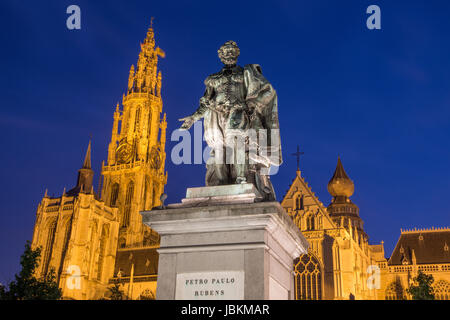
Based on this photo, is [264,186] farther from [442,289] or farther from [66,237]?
[66,237]

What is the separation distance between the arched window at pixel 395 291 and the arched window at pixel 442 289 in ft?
9.06

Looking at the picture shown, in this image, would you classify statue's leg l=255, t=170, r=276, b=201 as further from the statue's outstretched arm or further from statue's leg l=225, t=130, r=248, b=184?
the statue's outstretched arm

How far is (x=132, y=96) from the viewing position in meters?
75.2

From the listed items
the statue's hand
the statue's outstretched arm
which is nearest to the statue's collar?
the statue's outstretched arm

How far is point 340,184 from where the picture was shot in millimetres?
55719

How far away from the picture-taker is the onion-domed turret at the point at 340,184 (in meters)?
55.8

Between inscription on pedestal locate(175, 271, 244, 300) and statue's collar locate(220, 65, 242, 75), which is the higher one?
statue's collar locate(220, 65, 242, 75)

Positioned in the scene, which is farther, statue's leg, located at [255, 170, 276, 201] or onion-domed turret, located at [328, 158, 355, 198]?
onion-domed turret, located at [328, 158, 355, 198]

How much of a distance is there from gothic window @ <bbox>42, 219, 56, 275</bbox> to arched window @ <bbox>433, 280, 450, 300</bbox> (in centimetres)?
4166

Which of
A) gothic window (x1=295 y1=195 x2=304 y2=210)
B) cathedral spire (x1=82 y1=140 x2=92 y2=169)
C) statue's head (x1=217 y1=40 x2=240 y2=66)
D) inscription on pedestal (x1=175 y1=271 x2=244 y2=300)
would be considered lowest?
inscription on pedestal (x1=175 y1=271 x2=244 y2=300)

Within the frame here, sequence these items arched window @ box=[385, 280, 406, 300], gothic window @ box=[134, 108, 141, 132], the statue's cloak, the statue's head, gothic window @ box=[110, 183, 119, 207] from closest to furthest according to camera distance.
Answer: the statue's cloak, the statue's head, arched window @ box=[385, 280, 406, 300], gothic window @ box=[110, 183, 119, 207], gothic window @ box=[134, 108, 141, 132]

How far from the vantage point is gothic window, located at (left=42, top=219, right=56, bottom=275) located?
195ft

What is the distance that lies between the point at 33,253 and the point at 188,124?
21.4m
